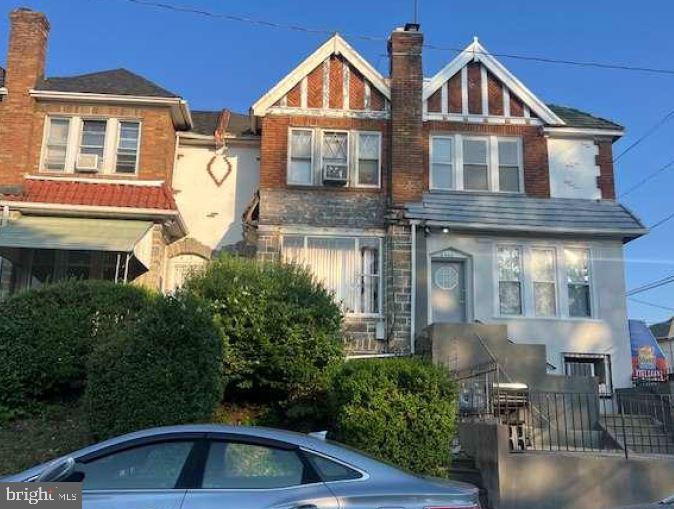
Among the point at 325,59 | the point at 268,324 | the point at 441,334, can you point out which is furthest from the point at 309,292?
the point at 325,59

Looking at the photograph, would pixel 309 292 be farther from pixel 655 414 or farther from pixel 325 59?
pixel 325 59

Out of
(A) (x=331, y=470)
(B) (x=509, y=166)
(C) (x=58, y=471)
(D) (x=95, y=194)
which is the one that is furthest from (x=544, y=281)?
(C) (x=58, y=471)

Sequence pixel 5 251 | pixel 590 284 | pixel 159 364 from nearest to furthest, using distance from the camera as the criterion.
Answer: pixel 159 364 → pixel 5 251 → pixel 590 284

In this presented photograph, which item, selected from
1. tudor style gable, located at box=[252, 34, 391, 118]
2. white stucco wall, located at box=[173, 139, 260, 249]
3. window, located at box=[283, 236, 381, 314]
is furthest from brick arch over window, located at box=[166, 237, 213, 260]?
tudor style gable, located at box=[252, 34, 391, 118]

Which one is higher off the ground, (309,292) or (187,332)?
(309,292)

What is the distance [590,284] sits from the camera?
16641mm

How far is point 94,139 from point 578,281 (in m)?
12.6

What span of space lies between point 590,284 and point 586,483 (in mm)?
8460

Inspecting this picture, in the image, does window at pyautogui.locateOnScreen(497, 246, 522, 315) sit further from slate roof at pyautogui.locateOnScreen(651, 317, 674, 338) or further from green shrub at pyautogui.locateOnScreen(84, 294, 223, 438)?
slate roof at pyautogui.locateOnScreen(651, 317, 674, 338)

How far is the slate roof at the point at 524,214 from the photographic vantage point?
16.3m

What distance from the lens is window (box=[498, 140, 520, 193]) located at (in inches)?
688

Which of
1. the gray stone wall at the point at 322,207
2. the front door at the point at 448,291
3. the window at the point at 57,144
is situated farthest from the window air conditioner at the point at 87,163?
the front door at the point at 448,291

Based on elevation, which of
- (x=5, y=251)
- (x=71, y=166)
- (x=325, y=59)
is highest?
(x=325, y=59)

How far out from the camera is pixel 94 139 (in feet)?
56.2
